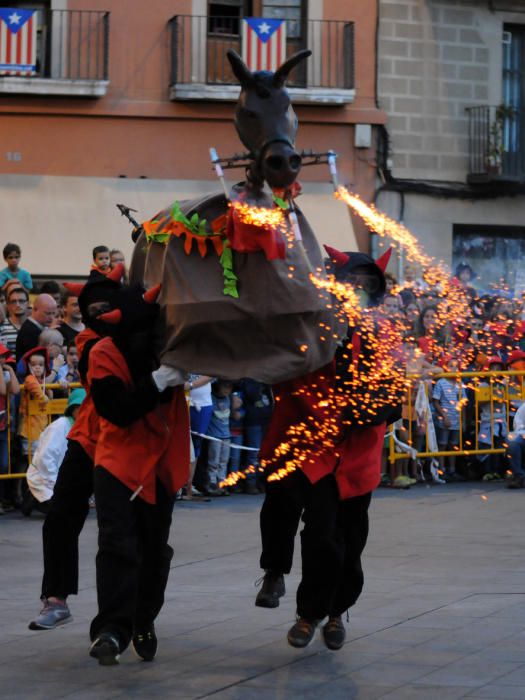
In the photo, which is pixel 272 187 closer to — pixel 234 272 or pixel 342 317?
pixel 234 272

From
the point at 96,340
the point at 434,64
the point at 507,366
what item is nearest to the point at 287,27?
the point at 434,64

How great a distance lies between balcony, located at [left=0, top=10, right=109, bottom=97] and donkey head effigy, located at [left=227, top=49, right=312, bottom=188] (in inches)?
622

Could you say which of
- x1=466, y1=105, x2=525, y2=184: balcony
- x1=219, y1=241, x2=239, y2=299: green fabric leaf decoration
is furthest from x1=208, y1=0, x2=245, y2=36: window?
x1=219, y1=241, x2=239, y2=299: green fabric leaf decoration

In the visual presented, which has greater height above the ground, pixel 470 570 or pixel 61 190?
pixel 61 190

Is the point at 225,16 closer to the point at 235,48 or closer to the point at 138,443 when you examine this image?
the point at 235,48

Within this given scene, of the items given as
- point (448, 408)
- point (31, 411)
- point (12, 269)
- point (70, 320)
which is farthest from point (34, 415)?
point (448, 408)

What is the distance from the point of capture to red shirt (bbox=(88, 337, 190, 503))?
7270 millimetres

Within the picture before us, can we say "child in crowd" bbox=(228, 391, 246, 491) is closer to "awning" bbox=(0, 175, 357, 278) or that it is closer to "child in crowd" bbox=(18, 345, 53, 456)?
"child in crowd" bbox=(18, 345, 53, 456)

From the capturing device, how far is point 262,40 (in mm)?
22562

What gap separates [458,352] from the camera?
15625 mm

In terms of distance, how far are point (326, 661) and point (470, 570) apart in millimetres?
3059

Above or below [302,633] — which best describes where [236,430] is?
above

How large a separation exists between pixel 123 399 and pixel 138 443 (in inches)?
10.9

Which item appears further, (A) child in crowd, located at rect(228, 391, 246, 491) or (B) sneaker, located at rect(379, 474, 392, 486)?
(B) sneaker, located at rect(379, 474, 392, 486)
